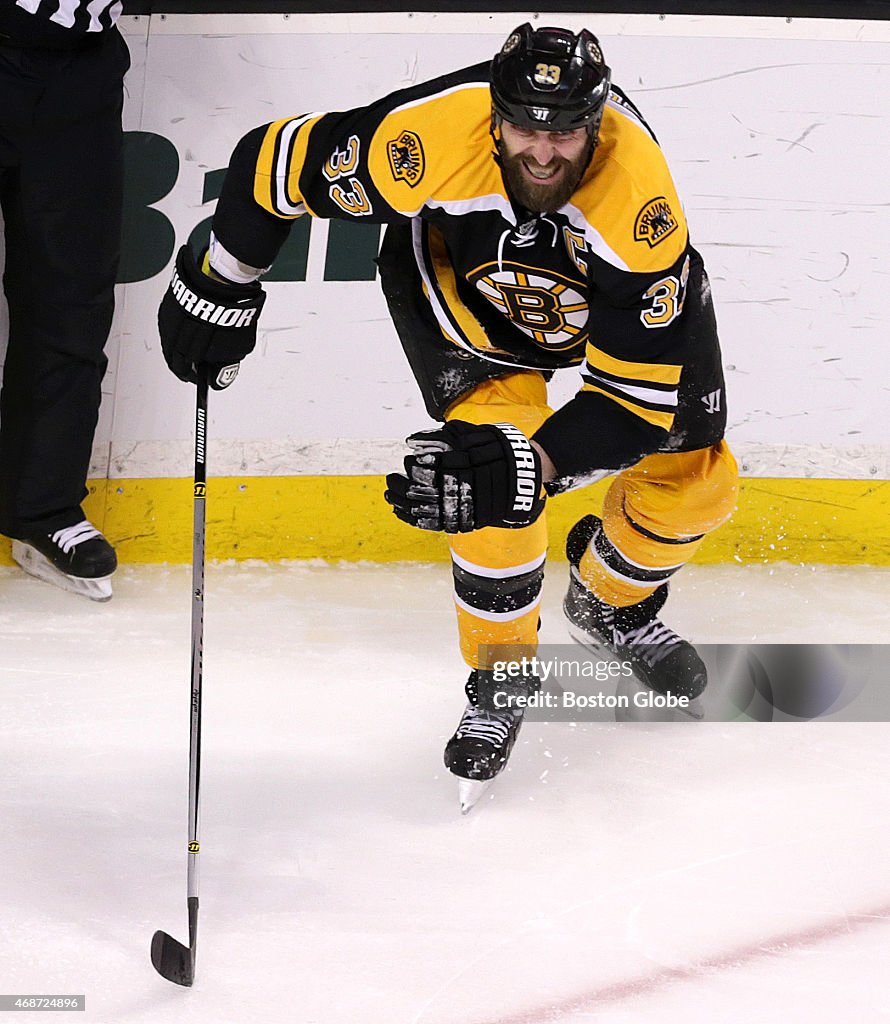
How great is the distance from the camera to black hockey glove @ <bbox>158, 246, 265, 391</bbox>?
6.61ft

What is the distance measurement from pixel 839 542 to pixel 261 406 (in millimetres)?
1486

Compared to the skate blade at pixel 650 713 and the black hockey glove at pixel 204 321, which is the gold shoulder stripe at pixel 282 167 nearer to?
the black hockey glove at pixel 204 321

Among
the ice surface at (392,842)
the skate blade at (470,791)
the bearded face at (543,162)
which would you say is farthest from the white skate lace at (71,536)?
the bearded face at (543,162)

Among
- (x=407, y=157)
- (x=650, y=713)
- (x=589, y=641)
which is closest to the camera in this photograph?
(x=407, y=157)

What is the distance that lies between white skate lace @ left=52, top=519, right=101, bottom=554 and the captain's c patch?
1.66 meters

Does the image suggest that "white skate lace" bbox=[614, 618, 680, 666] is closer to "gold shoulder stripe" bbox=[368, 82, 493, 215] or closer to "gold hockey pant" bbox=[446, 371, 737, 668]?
"gold hockey pant" bbox=[446, 371, 737, 668]

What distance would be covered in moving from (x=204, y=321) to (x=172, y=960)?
97 cm

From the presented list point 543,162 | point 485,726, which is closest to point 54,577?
point 485,726

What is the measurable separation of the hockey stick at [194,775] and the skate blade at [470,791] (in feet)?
1.37

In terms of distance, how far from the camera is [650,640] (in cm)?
250

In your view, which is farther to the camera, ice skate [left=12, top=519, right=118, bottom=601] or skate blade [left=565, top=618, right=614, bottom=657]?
ice skate [left=12, top=519, right=118, bottom=601]

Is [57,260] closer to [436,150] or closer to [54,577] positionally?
[54,577]

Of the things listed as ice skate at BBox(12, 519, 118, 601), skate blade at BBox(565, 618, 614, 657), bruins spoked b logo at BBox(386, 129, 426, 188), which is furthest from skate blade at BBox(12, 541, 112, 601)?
bruins spoked b logo at BBox(386, 129, 426, 188)

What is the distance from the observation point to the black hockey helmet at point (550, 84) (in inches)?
63.3
